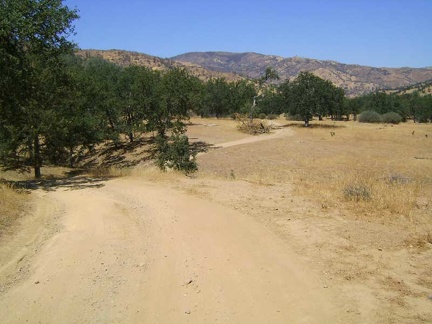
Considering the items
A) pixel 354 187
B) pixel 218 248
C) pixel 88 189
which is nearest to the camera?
pixel 218 248

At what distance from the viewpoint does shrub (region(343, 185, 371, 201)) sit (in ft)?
32.6

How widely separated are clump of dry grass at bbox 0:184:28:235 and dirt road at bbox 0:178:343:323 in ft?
2.96

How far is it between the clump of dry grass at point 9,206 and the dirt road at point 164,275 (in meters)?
0.90

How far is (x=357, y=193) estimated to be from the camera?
1019cm

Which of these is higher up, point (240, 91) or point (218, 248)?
point (240, 91)

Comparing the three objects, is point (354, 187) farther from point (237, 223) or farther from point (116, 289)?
point (116, 289)

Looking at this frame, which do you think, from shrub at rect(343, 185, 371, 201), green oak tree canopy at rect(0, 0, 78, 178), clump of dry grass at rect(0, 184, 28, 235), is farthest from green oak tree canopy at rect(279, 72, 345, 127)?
clump of dry grass at rect(0, 184, 28, 235)

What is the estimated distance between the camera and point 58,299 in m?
5.12

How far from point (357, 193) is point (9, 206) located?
9.39 m

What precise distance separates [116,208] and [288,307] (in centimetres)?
570

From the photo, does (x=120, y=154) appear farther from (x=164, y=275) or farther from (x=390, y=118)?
(x=390, y=118)

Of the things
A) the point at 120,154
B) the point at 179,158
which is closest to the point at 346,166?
the point at 179,158

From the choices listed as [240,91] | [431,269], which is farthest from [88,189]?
[240,91]

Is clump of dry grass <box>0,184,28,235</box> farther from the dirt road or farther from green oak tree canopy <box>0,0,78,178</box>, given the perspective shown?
green oak tree canopy <box>0,0,78,178</box>
